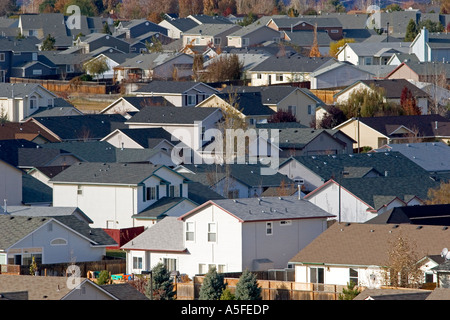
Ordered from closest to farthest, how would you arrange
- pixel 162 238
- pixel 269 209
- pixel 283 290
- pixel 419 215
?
pixel 283 290
pixel 269 209
pixel 162 238
pixel 419 215

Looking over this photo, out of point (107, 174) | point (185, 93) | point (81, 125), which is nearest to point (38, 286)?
point (107, 174)

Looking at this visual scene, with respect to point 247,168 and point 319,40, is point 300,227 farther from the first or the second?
point 319,40

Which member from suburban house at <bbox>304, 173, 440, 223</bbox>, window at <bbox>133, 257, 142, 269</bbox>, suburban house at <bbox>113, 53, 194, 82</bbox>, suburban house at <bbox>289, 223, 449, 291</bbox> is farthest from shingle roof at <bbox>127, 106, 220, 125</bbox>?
suburban house at <bbox>289, 223, 449, 291</bbox>

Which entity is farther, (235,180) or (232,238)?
(235,180)

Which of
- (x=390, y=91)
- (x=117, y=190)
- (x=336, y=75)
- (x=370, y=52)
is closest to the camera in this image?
(x=117, y=190)

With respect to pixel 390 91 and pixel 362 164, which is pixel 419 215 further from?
pixel 390 91
